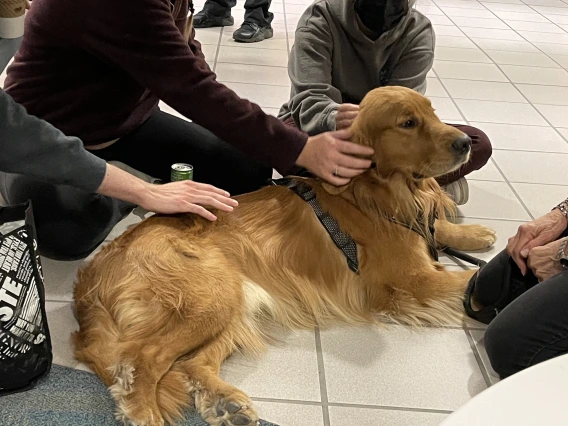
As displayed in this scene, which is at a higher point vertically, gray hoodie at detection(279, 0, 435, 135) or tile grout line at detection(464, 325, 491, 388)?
gray hoodie at detection(279, 0, 435, 135)

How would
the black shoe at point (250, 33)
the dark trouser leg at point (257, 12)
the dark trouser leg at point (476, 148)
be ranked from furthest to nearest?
the dark trouser leg at point (257, 12) → the black shoe at point (250, 33) → the dark trouser leg at point (476, 148)

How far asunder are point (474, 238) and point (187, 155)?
1194 millimetres

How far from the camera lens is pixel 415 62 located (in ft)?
8.87

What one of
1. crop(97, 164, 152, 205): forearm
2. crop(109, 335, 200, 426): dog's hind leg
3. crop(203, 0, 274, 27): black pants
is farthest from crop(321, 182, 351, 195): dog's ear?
crop(203, 0, 274, 27): black pants

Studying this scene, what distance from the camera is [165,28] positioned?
1.95m

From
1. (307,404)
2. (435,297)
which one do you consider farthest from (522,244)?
(307,404)

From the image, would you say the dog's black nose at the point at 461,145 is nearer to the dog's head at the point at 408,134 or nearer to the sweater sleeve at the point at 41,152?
the dog's head at the point at 408,134

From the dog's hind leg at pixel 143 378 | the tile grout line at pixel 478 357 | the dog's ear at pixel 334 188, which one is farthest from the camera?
the dog's ear at pixel 334 188

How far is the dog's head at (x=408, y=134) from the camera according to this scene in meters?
2.01

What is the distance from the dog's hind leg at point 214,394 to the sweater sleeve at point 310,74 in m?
1.04

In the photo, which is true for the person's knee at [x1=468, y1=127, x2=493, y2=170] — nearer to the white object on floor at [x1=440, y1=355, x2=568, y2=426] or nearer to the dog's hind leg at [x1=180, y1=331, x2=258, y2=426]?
the dog's hind leg at [x1=180, y1=331, x2=258, y2=426]

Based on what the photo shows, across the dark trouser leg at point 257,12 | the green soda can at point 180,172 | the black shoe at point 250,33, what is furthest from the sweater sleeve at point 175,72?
the dark trouser leg at point 257,12

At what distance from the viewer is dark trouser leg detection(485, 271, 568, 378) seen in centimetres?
174

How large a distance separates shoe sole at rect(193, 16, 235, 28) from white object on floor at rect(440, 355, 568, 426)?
481 cm
